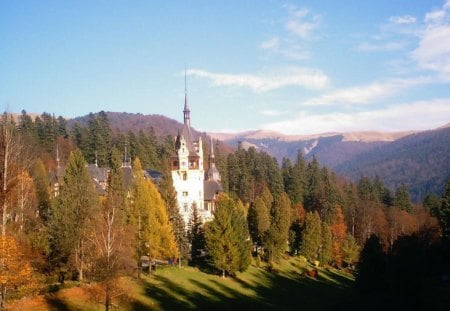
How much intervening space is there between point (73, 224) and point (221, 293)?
1678cm

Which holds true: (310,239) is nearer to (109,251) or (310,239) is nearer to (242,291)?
(242,291)

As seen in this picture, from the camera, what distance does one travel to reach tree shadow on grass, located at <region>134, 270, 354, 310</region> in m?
40.4

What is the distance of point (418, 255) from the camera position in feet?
144

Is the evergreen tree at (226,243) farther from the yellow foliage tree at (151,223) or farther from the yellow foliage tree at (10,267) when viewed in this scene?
the yellow foliage tree at (10,267)

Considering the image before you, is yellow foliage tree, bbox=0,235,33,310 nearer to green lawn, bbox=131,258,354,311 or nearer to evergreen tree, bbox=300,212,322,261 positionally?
green lawn, bbox=131,258,354,311

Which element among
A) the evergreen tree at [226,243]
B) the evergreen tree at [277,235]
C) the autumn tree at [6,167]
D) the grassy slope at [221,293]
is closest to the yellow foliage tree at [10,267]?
the autumn tree at [6,167]

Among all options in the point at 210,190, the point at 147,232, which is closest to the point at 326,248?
the point at 210,190

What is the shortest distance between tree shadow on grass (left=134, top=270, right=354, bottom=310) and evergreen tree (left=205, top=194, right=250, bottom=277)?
1.79m

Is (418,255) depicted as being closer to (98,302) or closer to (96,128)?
(98,302)

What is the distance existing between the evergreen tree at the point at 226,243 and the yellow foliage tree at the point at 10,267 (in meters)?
31.1

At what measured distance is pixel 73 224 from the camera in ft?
126

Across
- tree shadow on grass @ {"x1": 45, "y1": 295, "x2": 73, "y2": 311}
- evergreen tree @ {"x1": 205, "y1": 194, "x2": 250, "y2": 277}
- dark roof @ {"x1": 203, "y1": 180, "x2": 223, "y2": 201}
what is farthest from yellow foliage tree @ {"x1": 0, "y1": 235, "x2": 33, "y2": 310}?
dark roof @ {"x1": 203, "y1": 180, "x2": 223, "y2": 201}

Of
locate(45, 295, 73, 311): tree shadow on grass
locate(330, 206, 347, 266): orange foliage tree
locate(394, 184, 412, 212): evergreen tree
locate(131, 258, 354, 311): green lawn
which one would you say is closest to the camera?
locate(45, 295, 73, 311): tree shadow on grass

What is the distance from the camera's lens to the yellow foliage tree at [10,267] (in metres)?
21.5
